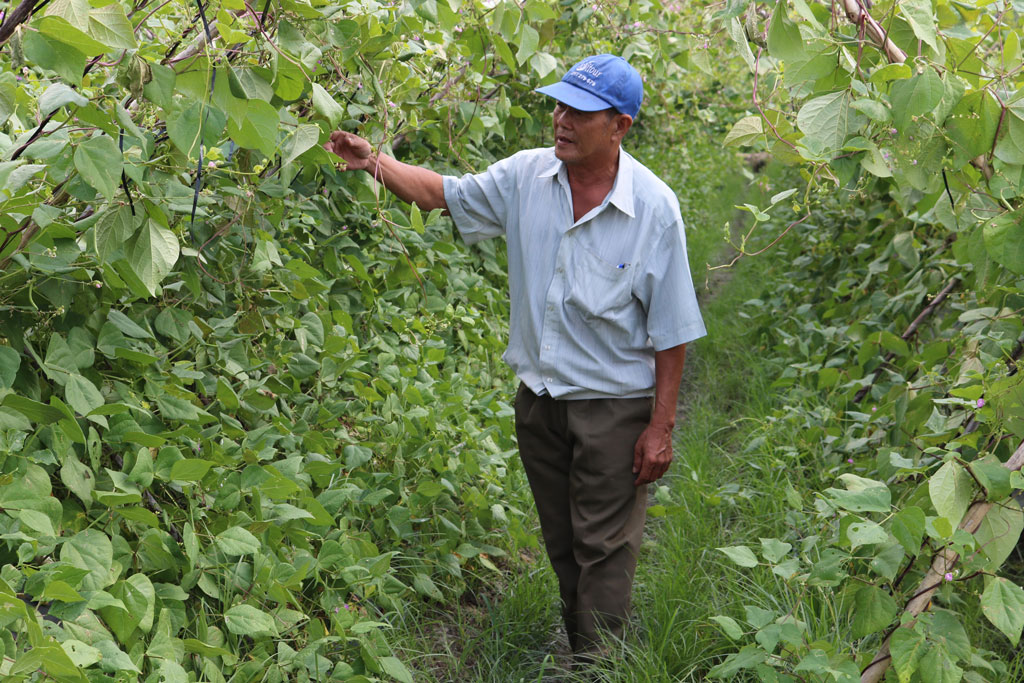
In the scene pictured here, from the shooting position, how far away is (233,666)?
240 centimetres

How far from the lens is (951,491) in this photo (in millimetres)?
2006

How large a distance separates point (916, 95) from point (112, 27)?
1605 millimetres

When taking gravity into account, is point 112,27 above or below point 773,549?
above

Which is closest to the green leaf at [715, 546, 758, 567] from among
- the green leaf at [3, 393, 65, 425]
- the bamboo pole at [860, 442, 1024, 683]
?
the bamboo pole at [860, 442, 1024, 683]

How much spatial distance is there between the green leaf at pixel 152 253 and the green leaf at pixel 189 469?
0.48 metres

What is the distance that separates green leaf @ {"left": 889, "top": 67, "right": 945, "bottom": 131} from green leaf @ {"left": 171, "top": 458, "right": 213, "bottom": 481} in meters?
1.69

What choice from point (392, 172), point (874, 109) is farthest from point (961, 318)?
point (392, 172)

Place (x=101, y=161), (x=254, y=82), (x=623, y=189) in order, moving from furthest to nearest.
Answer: (x=623, y=189) → (x=254, y=82) → (x=101, y=161)

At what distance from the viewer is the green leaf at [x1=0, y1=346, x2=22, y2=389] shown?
1.79 m

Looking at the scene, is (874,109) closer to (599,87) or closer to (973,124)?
(973,124)

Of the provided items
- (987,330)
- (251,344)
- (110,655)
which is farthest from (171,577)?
(987,330)

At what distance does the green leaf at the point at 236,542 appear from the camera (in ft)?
7.27

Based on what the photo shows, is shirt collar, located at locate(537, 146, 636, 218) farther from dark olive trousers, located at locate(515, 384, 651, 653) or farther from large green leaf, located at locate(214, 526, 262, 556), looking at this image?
large green leaf, located at locate(214, 526, 262, 556)

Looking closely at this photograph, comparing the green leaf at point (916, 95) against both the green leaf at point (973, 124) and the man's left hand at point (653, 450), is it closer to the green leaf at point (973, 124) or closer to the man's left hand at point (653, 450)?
the green leaf at point (973, 124)
